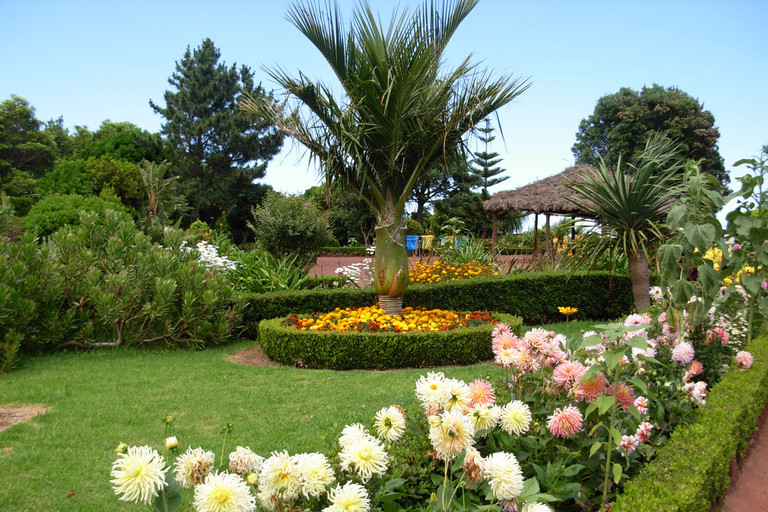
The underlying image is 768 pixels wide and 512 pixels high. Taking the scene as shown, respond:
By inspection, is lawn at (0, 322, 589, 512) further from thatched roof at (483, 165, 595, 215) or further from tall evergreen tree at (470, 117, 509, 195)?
tall evergreen tree at (470, 117, 509, 195)

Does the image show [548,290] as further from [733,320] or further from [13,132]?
[13,132]

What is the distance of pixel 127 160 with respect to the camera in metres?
29.8

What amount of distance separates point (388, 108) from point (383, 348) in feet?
9.30

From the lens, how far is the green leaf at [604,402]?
71.1 inches

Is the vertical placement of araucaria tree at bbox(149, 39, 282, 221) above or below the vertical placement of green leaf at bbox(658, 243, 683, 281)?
above

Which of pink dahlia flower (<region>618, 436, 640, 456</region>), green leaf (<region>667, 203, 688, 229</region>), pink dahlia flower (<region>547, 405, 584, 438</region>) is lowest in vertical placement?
pink dahlia flower (<region>618, 436, 640, 456</region>)

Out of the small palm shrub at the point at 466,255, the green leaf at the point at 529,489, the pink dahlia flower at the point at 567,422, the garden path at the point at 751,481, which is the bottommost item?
the garden path at the point at 751,481

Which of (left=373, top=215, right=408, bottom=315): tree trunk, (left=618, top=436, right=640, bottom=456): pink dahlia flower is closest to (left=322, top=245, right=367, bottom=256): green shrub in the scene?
(left=373, top=215, right=408, bottom=315): tree trunk

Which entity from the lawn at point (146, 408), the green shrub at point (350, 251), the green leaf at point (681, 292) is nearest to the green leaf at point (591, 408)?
the lawn at point (146, 408)

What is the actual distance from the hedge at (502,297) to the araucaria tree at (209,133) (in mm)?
23193

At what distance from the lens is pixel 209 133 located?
30016 millimetres

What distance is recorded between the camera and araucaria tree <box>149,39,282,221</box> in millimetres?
29594

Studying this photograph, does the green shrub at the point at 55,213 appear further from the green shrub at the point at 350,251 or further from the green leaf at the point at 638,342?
Result: the green shrub at the point at 350,251

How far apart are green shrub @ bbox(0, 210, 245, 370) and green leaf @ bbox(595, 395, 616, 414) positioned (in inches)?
222
